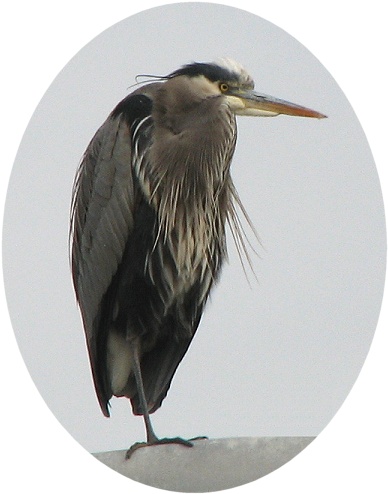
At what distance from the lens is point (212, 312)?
16.0 feet

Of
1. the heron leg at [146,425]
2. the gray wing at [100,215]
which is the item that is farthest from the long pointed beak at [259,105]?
the heron leg at [146,425]

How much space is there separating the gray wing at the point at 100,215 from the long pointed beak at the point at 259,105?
0.40m

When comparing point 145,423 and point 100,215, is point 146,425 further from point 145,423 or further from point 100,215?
point 100,215

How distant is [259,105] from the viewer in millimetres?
4727

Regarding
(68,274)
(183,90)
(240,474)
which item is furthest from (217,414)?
(183,90)

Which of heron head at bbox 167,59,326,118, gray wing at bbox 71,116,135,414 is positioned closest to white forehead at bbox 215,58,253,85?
heron head at bbox 167,59,326,118

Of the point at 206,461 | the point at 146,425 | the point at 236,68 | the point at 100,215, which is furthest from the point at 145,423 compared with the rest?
the point at 236,68

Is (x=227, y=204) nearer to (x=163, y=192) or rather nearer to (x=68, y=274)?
(x=163, y=192)

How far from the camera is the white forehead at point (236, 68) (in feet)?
15.4

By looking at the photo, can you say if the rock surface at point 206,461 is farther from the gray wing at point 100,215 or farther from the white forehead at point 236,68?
the white forehead at point 236,68

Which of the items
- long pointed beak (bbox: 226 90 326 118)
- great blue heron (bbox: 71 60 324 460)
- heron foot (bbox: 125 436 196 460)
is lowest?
heron foot (bbox: 125 436 196 460)

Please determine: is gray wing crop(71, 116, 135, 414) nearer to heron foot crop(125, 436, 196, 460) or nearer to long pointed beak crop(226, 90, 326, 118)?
heron foot crop(125, 436, 196, 460)

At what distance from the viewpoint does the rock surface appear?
4.88m

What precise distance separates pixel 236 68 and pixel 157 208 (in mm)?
576
